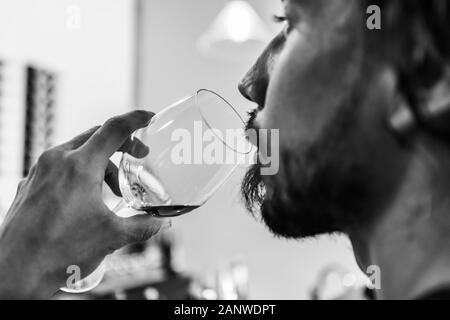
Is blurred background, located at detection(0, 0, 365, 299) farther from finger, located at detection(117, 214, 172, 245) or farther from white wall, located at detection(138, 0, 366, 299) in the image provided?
finger, located at detection(117, 214, 172, 245)

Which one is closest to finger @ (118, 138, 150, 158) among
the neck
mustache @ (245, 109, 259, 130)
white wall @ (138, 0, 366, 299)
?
mustache @ (245, 109, 259, 130)

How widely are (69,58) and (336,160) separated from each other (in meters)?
2.45

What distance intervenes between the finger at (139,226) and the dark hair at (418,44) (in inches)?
15.5

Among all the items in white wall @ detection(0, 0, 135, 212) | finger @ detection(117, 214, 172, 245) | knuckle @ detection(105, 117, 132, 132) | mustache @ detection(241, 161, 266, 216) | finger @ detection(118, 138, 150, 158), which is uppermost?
white wall @ detection(0, 0, 135, 212)

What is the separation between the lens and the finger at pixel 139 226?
773mm

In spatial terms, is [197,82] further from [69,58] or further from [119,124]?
[119,124]

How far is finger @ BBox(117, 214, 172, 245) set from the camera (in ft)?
2.54

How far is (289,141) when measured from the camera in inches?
28.7

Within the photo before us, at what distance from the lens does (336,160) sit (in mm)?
686

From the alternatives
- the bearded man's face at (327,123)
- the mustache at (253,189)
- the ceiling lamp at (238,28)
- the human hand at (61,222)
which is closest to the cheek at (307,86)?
the bearded man's face at (327,123)

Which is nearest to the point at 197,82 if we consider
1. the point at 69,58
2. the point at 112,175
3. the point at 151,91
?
the point at 151,91

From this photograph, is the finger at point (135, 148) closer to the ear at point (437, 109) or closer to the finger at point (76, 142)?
the finger at point (76, 142)

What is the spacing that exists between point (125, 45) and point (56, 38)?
→ 682 mm

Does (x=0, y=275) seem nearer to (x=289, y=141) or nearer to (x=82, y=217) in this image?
(x=82, y=217)
